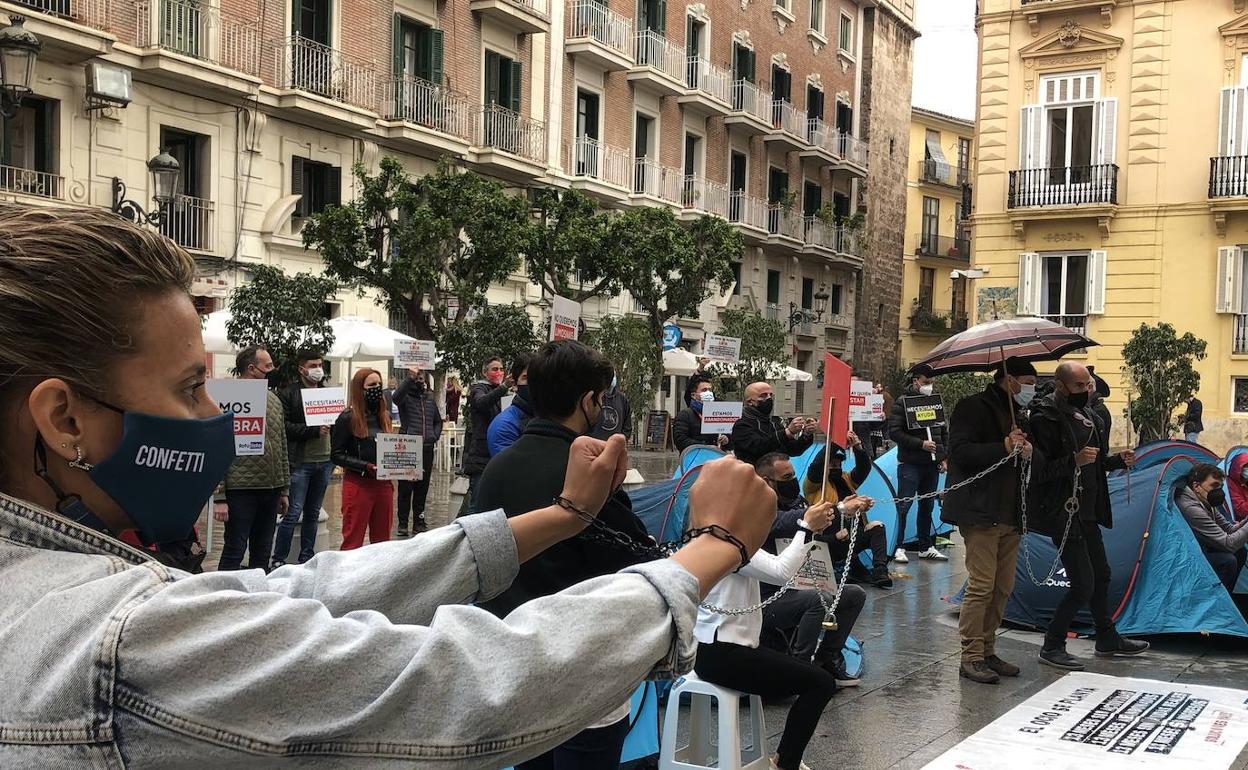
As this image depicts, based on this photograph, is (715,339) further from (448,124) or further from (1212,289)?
(1212,289)

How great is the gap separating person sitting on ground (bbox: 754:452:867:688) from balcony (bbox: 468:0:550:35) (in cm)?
1921

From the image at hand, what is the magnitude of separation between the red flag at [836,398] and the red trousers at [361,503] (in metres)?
6.01

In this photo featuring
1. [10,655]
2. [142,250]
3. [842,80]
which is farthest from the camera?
[842,80]

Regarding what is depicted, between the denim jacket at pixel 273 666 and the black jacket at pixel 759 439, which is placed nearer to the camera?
the denim jacket at pixel 273 666

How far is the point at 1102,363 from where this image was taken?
2683cm

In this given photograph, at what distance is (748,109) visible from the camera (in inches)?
1340

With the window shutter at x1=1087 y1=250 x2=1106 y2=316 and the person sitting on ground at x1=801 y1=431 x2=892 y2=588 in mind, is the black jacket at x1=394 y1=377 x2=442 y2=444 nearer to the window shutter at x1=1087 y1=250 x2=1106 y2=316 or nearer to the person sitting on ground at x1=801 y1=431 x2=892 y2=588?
the person sitting on ground at x1=801 y1=431 x2=892 y2=588

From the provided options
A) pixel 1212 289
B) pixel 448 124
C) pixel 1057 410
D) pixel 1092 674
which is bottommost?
pixel 1092 674

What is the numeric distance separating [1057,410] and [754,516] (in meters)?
6.34

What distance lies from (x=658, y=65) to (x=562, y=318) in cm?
2116

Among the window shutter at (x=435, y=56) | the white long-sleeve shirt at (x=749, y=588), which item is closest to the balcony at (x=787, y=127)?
the window shutter at (x=435, y=56)

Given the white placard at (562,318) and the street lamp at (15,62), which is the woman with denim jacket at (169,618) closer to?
the white placard at (562,318)

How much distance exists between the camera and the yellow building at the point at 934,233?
146 feet

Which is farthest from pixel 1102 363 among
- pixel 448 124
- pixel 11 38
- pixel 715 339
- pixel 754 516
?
pixel 754 516
